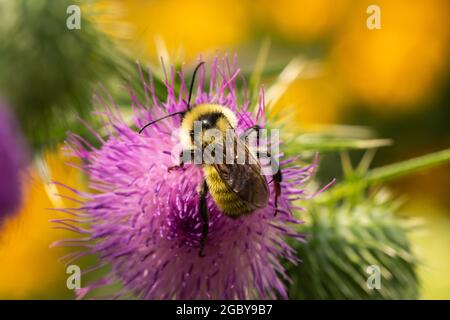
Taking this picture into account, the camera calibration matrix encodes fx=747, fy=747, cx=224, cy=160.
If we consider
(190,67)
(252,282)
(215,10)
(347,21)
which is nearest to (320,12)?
(347,21)

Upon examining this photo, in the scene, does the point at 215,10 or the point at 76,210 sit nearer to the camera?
the point at 76,210

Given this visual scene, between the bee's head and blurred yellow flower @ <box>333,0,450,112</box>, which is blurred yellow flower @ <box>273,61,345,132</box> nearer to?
blurred yellow flower @ <box>333,0,450,112</box>

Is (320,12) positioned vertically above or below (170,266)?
above

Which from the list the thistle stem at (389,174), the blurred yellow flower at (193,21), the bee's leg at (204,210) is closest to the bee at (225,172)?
the bee's leg at (204,210)

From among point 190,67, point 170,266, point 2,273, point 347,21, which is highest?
point 347,21

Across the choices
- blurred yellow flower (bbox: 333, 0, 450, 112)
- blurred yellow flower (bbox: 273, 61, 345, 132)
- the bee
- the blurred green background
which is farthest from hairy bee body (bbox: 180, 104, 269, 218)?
blurred yellow flower (bbox: 333, 0, 450, 112)

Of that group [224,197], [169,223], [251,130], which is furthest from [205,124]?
[169,223]

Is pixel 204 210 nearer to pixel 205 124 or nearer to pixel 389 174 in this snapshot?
pixel 205 124

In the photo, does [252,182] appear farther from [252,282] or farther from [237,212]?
[252,282]
